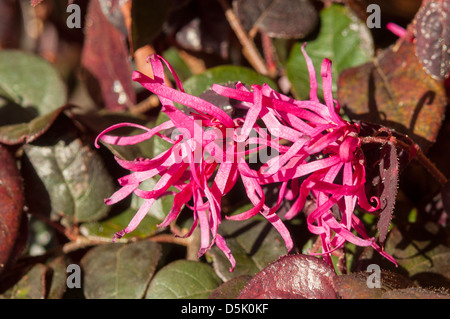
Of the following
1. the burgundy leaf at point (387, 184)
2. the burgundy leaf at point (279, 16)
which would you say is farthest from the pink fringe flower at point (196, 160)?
the burgundy leaf at point (279, 16)

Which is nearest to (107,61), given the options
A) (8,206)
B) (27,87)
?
(27,87)

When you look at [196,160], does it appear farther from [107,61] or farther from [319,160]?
[107,61]

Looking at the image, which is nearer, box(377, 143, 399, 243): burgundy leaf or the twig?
box(377, 143, 399, 243): burgundy leaf

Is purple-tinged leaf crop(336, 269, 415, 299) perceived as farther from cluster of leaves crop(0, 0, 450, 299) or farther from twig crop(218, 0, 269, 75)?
twig crop(218, 0, 269, 75)

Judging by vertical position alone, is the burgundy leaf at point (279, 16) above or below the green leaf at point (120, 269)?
above

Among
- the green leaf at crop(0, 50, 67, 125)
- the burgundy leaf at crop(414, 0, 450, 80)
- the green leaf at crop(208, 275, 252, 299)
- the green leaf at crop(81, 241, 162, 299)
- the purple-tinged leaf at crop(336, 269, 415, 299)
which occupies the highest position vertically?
the burgundy leaf at crop(414, 0, 450, 80)

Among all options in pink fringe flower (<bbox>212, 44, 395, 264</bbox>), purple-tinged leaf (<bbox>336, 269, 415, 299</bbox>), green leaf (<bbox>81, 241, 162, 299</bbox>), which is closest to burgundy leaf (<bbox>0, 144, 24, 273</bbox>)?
green leaf (<bbox>81, 241, 162, 299</bbox>)

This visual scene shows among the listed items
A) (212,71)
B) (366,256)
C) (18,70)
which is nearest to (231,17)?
(212,71)

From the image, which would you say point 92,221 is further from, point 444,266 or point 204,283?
point 444,266

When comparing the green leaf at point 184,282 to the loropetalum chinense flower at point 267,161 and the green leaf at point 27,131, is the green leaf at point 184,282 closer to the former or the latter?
the loropetalum chinense flower at point 267,161

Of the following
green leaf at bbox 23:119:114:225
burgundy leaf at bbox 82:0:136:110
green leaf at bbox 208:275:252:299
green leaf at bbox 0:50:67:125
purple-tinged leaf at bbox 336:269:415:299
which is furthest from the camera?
burgundy leaf at bbox 82:0:136:110
